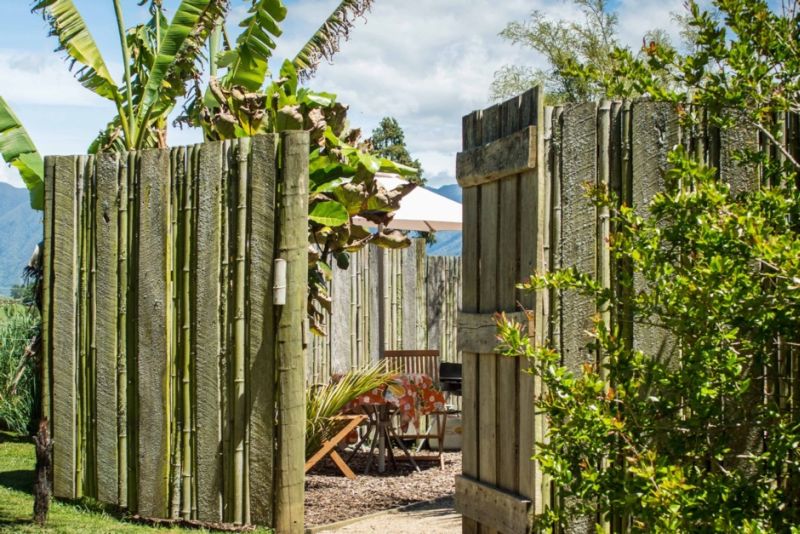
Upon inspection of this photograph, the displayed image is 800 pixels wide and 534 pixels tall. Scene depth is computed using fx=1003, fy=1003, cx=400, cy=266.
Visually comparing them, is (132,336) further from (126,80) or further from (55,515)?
(126,80)

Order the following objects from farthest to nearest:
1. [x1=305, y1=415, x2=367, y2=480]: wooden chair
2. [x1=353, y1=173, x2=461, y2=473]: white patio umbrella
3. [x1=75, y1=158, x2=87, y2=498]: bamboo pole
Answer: [x1=353, y1=173, x2=461, y2=473]: white patio umbrella < [x1=305, y1=415, x2=367, y2=480]: wooden chair < [x1=75, y1=158, x2=87, y2=498]: bamboo pole

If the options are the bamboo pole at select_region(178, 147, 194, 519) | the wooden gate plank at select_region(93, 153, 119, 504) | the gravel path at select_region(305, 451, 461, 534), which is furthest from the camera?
the gravel path at select_region(305, 451, 461, 534)

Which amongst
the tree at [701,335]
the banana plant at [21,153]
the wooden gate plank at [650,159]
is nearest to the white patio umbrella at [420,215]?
the banana plant at [21,153]

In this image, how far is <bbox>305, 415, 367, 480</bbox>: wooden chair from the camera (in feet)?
25.7

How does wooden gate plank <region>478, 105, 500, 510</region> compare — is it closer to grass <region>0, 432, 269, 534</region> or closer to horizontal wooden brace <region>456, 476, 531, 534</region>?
horizontal wooden brace <region>456, 476, 531, 534</region>

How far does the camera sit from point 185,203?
19.1 feet

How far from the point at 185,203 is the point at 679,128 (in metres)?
2.85

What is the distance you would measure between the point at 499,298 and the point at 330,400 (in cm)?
355

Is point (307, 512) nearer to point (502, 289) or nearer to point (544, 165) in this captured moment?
point (502, 289)

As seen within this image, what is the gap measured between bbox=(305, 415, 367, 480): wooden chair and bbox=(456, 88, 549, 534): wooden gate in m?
2.80

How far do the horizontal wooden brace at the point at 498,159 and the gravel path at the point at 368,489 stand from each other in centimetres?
239

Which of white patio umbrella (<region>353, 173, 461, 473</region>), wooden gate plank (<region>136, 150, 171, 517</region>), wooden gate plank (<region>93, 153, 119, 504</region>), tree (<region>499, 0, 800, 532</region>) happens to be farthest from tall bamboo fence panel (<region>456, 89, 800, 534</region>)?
white patio umbrella (<region>353, 173, 461, 473</region>)

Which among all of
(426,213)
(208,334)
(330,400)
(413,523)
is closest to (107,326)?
(208,334)

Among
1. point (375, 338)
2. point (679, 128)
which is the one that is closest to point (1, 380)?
point (375, 338)
